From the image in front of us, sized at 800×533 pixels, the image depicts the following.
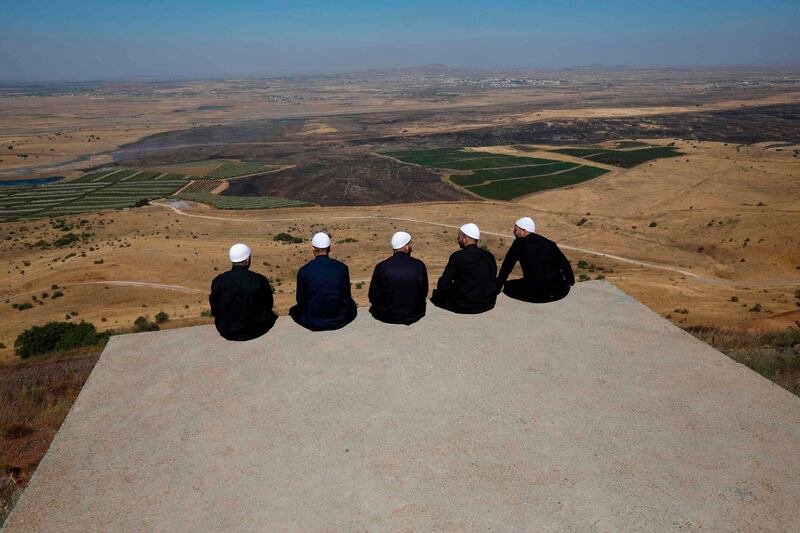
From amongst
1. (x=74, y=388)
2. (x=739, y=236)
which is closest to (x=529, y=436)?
(x=74, y=388)

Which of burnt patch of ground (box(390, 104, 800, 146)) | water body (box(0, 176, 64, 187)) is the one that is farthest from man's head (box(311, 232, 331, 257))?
burnt patch of ground (box(390, 104, 800, 146))

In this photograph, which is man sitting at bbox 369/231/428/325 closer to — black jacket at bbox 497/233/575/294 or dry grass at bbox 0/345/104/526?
black jacket at bbox 497/233/575/294

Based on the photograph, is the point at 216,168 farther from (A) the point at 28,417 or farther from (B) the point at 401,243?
(B) the point at 401,243

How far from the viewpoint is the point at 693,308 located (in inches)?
829

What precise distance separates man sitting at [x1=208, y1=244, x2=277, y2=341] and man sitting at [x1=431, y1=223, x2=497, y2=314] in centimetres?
283

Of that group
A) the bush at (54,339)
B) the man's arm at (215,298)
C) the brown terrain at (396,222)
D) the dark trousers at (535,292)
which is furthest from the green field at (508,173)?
the man's arm at (215,298)

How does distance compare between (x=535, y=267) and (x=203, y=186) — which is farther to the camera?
(x=203, y=186)

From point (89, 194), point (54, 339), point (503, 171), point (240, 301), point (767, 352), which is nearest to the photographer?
point (240, 301)

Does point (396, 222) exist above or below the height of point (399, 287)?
below

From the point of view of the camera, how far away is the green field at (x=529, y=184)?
209 feet

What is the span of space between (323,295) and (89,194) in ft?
246

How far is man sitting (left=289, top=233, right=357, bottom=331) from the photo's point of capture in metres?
7.49

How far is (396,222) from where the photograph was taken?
2025 inches

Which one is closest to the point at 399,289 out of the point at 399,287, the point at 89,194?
the point at 399,287
